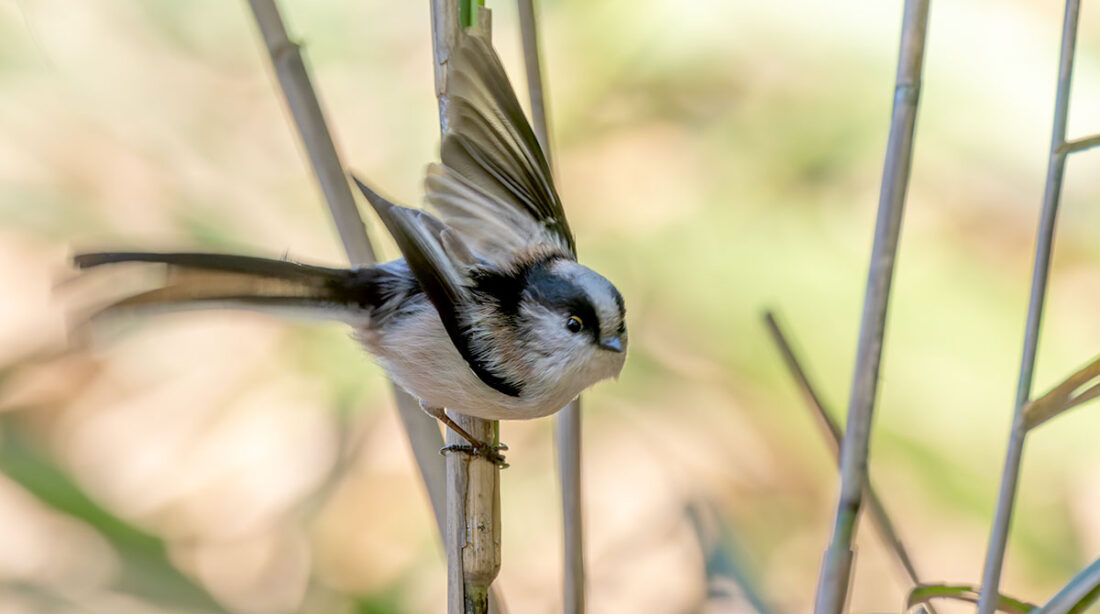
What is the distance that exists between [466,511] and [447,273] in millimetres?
175

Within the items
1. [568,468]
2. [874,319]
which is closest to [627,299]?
[568,468]

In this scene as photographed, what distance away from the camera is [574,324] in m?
0.77

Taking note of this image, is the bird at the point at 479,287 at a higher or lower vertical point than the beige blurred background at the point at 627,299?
lower

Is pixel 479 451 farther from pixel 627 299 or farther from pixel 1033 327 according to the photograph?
pixel 627 299

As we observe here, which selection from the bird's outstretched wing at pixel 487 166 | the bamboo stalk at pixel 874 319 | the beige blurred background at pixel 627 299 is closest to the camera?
the bamboo stalk at pixel 874 319

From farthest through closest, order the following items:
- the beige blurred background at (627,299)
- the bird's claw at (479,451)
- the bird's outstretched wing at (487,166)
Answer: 1. the beige blurred background at (627,299)
2. the bird's claw at (479,451)
3. the bird's outstretched wing at (487,166)

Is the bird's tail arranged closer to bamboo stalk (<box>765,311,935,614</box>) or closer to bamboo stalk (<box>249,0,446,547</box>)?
bamboo stalk (<box>249,0,446,547</box>)

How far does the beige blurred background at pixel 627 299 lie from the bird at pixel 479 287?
46 cm

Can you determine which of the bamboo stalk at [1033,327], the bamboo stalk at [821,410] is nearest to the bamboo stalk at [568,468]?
the bamboo stalk at [821,410]

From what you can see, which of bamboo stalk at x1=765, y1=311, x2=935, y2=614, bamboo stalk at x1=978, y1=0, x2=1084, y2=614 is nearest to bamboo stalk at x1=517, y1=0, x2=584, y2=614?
bamboo stalk at x1=765, y1=311, x2=935, y2=614

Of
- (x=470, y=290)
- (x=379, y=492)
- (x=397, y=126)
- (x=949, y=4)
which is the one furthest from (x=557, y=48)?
(x=470, y=290)

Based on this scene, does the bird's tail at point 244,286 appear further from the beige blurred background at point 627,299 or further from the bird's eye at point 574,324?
the beige blurred background at point 627,299

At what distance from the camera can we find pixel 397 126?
1.39 meters

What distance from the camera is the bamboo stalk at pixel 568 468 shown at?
2.69 feet
